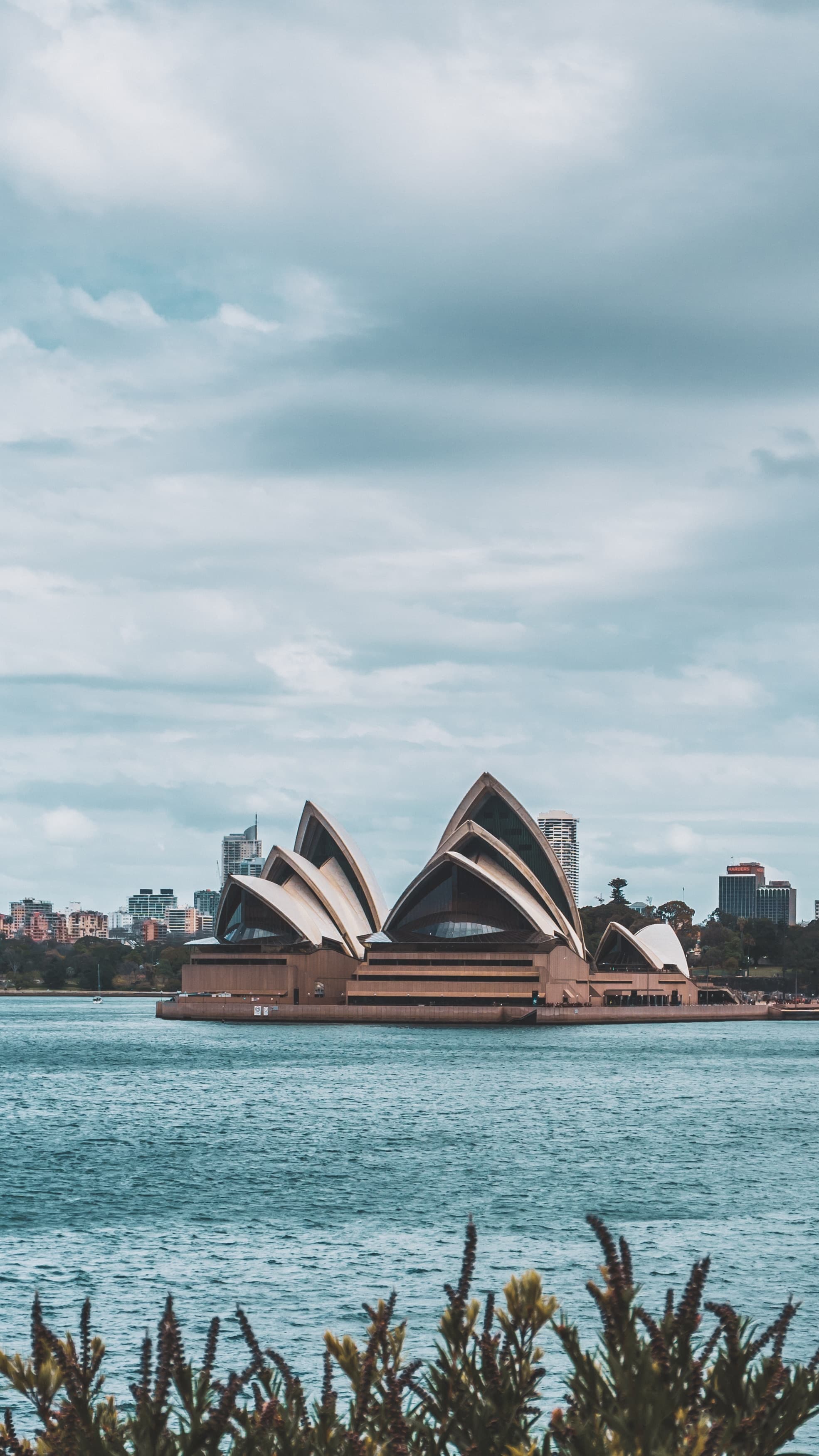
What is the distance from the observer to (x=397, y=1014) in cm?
8519

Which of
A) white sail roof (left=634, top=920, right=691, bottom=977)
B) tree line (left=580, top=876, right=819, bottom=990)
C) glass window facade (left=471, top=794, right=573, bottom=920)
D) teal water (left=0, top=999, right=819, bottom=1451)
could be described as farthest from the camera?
tree line (left=580, top=876, right=819, bottom=990)

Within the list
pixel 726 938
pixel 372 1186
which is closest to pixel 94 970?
pixel 726 938

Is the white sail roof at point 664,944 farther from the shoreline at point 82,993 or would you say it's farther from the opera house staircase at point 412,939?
the shoreline at point 82,993

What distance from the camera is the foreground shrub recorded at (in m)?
5.23

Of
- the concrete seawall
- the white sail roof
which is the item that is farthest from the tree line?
the concrete seawall

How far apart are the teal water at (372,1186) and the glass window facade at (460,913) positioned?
2741 cm

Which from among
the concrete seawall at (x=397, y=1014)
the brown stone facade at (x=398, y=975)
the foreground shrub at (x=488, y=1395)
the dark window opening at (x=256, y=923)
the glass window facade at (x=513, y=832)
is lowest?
the concrete seawall at (x=397, y=1014)

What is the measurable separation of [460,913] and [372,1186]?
60.7 meters

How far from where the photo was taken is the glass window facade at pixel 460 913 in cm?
8650

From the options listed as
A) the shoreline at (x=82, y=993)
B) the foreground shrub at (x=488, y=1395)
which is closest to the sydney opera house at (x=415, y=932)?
the shoreline at (x=82, y=993)

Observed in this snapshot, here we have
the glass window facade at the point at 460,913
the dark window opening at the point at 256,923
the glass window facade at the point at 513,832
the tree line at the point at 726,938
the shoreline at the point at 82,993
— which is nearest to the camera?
the glass window facade at the point at 460,913

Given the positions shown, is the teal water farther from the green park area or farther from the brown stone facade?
the green park area

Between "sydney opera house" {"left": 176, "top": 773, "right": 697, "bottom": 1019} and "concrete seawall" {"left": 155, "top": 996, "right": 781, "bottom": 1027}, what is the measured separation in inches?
7.2

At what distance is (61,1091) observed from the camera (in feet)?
155
